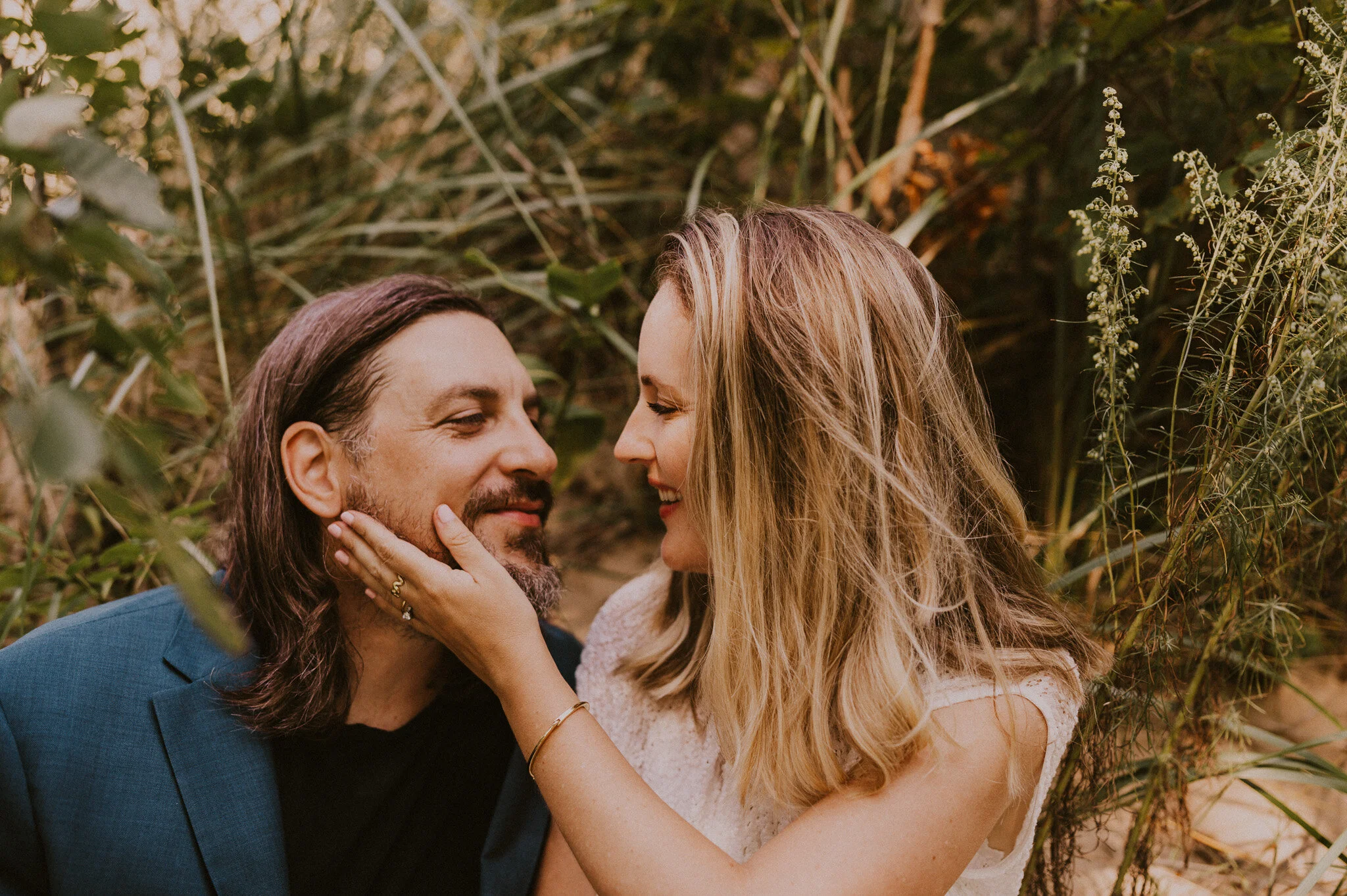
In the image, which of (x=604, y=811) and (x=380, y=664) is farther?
(x=380, y=664)

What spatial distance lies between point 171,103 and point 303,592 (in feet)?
3.26

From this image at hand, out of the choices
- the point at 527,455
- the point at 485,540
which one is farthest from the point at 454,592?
the point at 527,455

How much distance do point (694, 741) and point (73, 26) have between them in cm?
146

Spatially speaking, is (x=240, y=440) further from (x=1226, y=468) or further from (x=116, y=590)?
(x=1226, y=468)

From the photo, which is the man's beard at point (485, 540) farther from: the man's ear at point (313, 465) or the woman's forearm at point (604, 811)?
the woman's forearm at point (604, 811)

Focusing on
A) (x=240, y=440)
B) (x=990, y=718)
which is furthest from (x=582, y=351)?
(x=990, y=718)

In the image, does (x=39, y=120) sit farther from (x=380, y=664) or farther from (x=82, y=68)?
(x=380, y=664)

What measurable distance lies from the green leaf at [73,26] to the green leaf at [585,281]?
1.31 metres

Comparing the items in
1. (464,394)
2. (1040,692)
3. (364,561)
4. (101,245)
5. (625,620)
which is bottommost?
(625,620)

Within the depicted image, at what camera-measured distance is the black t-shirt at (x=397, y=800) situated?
1604 mm

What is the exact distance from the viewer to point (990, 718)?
4.20ft

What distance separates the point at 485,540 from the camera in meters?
1.68

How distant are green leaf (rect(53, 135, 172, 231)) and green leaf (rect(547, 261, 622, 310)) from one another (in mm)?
1410

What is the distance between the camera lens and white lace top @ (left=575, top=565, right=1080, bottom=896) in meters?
1.33
